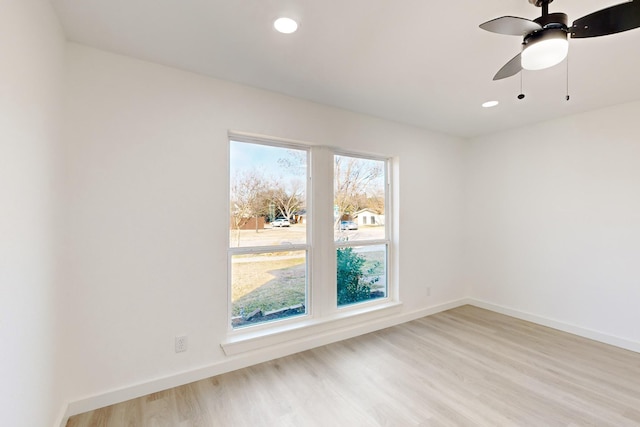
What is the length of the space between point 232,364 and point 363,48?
9.24ft

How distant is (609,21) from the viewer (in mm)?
1363

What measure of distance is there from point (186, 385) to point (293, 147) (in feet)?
7.79

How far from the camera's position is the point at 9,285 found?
1189 millimetres

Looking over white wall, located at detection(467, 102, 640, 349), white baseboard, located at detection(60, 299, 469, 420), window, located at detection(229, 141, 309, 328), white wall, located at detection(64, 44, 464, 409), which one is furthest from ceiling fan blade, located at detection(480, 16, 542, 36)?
white baseboard, located at detection(60, 299, 469, 420)

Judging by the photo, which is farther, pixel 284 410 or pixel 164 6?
pixel 284 410

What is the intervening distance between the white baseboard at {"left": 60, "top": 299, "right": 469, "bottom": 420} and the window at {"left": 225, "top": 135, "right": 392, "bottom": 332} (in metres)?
0.21

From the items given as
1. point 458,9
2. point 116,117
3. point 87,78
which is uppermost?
point 458,9

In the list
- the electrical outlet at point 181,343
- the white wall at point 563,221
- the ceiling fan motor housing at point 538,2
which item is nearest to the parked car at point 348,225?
the electrical outlet at point 181,343

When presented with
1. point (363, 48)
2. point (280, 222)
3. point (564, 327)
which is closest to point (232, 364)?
point (280, 222)

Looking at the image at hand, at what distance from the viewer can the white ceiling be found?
5.39 ft

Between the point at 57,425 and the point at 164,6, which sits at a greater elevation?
the point at 164,6

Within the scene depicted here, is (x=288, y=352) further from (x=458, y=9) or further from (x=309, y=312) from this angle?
(x=458, y=9)

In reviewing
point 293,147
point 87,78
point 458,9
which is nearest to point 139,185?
point 87,78

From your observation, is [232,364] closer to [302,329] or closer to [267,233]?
→ [302,329]
